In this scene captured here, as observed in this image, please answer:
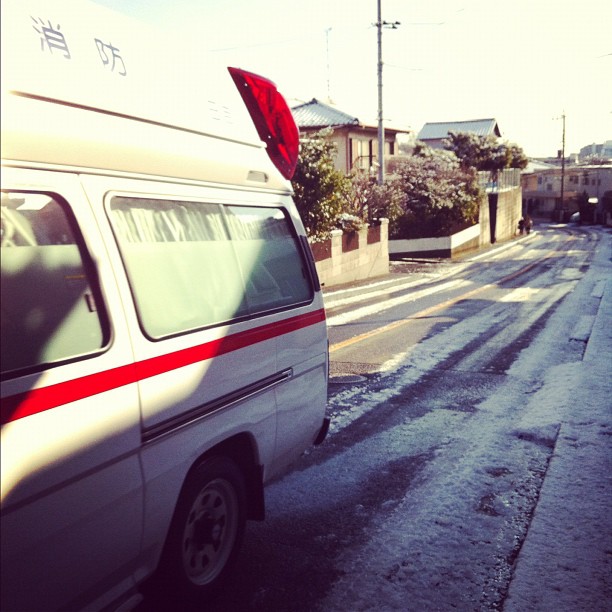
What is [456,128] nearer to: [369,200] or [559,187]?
[559,187]

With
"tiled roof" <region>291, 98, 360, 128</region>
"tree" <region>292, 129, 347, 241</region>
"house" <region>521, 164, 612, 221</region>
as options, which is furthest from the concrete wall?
"house" <region>521, 164, 612, 221</region>

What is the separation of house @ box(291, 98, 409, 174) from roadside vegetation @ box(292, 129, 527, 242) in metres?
3.05

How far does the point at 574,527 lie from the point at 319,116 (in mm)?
41928

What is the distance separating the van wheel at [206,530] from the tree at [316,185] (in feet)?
52.6

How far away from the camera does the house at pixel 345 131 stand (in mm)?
40875

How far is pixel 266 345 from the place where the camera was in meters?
4.14

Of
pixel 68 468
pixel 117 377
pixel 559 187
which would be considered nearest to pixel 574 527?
pixel 117 377

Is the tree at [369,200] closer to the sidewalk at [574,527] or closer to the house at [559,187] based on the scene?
the sidewalk at [574,527]

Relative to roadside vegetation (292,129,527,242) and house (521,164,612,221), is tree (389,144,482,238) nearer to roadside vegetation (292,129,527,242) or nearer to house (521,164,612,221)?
roadside vegetation (292,129,527,242)

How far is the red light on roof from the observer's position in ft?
15.1

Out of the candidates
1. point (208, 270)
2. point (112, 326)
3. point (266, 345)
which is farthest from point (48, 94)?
point (266, 345)

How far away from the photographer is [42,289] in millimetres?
2664

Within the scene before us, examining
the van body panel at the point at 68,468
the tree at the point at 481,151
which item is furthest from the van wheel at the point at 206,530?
the tree at the point at 481,151

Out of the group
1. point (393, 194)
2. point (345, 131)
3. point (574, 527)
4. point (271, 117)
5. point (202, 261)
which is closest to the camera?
point (202, 261)
